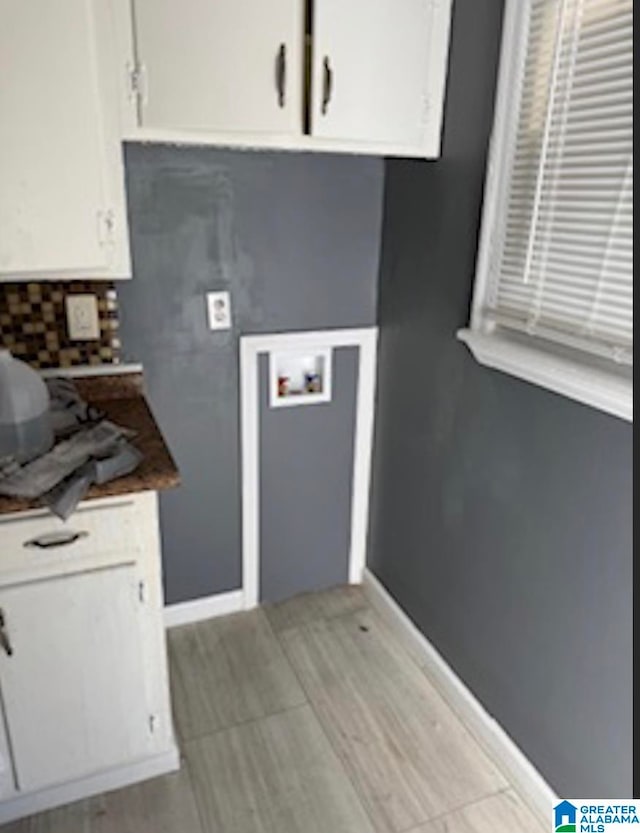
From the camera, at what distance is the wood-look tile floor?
1600 mm

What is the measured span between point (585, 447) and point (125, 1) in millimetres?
1345

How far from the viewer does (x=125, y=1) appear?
1.30m

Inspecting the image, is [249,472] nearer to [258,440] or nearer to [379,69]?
[258,440]

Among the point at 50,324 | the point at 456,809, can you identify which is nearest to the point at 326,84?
the point at 50,324

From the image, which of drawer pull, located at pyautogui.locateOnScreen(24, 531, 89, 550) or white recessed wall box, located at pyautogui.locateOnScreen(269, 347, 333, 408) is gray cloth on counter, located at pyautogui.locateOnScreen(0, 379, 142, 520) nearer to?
drawer pull, located at pyautogui.locateOnScreen(24, 531, 89, 550)

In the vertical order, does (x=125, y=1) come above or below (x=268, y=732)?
above

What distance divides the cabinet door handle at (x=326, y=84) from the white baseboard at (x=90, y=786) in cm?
170

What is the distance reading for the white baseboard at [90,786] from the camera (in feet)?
5.14

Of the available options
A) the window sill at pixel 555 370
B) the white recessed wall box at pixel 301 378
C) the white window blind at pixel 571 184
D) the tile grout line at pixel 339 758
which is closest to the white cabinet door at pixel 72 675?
the tile grout line at pixel 339 758

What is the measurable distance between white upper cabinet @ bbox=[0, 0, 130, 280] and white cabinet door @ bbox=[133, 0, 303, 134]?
0.09 meters

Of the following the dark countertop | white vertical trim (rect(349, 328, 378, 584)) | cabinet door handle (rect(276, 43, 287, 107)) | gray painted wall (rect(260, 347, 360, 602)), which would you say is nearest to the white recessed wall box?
gray painted wall (rect(260, 347, 360, 602))

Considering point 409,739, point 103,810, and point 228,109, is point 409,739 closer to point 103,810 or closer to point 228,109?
point 103,810

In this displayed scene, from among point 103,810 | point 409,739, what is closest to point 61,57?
point 103,810

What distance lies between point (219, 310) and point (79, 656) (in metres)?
1.04
